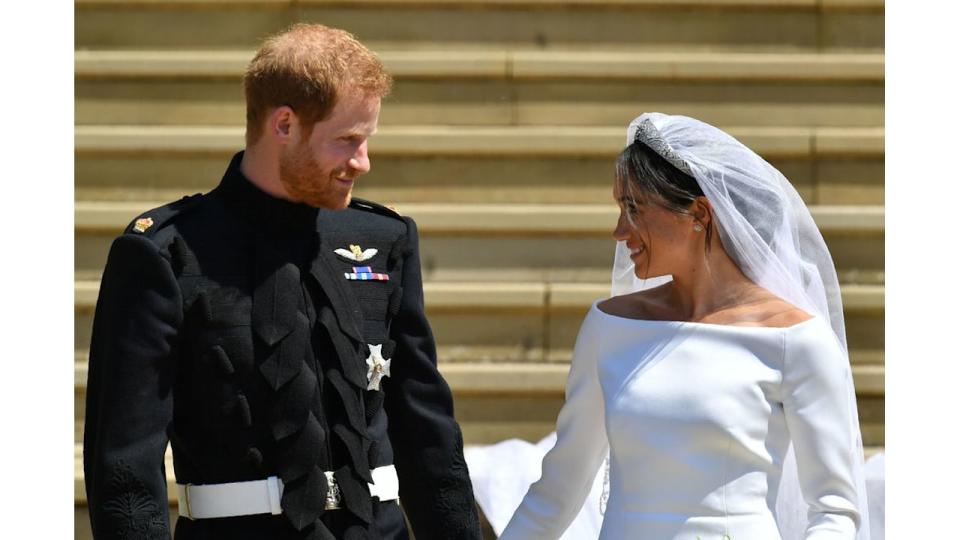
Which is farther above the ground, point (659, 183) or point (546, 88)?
point (546, 88)

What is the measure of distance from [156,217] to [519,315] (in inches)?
118

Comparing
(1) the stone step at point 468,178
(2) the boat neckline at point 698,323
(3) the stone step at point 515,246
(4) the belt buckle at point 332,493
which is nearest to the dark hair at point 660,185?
(2) the boat neckline at point 698,323

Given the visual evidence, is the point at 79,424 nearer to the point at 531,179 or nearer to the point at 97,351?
the point at 531,179

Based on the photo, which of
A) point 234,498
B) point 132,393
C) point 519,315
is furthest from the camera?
point 519,315

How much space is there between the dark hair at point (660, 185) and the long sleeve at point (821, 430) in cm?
33

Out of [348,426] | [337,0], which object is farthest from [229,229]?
[337,0]

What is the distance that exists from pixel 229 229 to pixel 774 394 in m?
1.21

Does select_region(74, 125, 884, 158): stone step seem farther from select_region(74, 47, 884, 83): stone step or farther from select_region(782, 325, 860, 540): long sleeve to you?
select_region(782, 325, 860, 540): long sleeve

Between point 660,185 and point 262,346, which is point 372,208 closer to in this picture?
point 262,346

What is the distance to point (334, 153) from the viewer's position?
3092 mm

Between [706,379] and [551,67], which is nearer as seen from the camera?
[706,379]

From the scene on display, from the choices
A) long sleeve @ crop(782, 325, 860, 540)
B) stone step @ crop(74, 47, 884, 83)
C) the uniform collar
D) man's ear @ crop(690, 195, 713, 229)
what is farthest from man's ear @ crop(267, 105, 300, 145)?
stone step @ crop(74, 47, 884, 83)

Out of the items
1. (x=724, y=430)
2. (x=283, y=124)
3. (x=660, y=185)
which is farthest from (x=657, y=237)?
(x=283, y=124)

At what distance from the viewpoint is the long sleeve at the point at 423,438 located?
10.9ft
